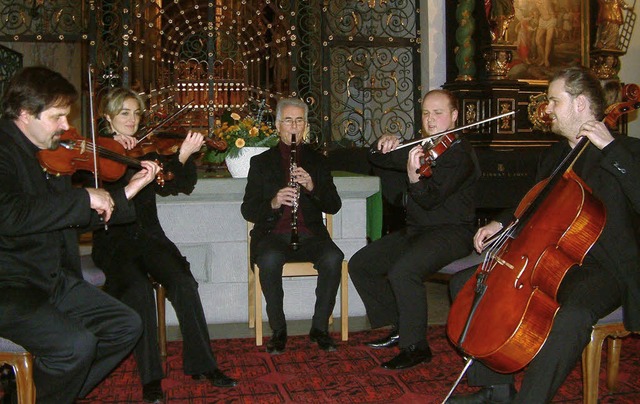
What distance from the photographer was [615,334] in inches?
103

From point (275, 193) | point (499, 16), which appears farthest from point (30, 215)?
point (499, 16)

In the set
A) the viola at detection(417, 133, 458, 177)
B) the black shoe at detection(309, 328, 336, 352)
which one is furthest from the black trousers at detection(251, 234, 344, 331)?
the viola at detection(417, 133, 458, 177)

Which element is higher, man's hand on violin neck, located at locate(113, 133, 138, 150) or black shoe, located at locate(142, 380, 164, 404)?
man's hand on violin neck, located at locate(113, 133, 138, 150)

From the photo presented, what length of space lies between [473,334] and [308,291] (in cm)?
189

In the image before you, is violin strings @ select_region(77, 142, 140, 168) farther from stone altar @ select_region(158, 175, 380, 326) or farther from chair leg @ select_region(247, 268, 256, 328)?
chair leg @ select_region(247, 268, 256, 328)

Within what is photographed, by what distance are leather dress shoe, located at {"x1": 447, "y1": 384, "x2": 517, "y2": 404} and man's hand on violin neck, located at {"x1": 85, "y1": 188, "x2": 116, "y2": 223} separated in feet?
4.64

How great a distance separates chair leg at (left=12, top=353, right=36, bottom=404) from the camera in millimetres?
2293

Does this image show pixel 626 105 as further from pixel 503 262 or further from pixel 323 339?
pixel 323 339

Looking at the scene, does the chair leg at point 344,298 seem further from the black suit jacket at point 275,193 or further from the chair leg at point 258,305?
the chair leg at point 258,305

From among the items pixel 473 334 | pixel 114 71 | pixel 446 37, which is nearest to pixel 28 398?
pixel 473 334

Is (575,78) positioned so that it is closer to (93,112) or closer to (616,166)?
(616,166)

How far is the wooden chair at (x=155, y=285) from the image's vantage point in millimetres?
3105

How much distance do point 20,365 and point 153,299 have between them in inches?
32.0

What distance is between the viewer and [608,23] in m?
6.12
